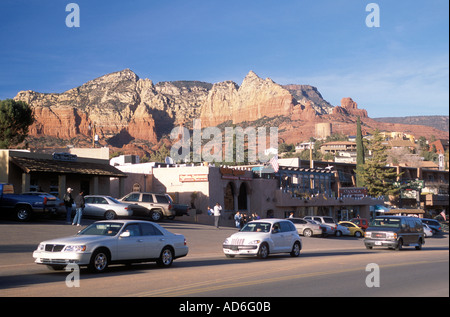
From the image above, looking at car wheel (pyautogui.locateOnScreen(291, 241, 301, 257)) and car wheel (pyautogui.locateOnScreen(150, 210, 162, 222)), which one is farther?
car wheel (pyautogui.locateOnScreen(150, 210, 162, 222))


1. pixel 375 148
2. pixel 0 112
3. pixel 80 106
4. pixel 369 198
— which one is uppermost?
pixel 80 106

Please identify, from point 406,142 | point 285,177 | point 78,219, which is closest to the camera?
point 78,219

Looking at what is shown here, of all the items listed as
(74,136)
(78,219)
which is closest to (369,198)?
(78,219)

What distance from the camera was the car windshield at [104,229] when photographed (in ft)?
49.1

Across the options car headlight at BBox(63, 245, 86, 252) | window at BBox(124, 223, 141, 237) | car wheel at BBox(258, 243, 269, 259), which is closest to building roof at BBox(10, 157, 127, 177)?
car wheel at BBox(258, 243, 269, 259)

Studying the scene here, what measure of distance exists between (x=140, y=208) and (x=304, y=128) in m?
160

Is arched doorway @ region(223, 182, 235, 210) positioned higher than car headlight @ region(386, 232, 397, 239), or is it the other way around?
arched doorway @ region(223, 182, 235, 210)

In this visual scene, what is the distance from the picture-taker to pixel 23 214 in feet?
88.3

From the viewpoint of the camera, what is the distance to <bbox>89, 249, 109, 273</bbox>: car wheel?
14.0 metres

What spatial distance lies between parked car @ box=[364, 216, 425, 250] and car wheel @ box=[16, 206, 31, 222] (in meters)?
17.3

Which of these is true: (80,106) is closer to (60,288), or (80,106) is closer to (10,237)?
(10,237)

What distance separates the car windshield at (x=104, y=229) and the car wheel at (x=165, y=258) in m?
1.86

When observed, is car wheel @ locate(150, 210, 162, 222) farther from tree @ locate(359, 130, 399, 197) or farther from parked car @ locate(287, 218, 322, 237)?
tree @ locate(359, 130, 399, 197)
